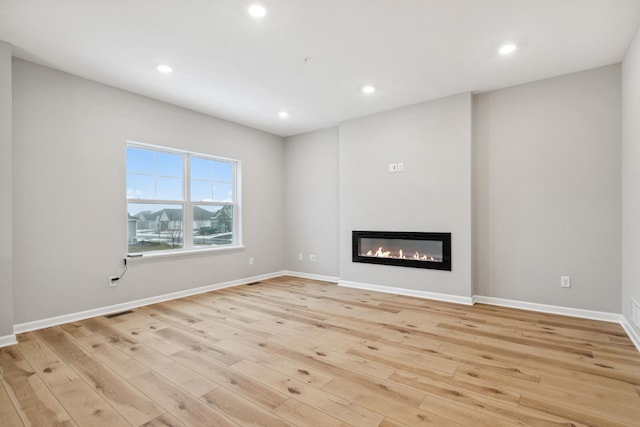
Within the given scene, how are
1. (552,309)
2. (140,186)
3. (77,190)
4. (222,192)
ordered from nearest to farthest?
1. (77,190)
2. (552,309)
3. (140,186)
4. (222,192)

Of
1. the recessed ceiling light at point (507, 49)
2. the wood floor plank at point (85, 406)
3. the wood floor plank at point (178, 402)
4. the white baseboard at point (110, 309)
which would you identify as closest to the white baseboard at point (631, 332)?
the recessed ceiling light at point (507, 49)

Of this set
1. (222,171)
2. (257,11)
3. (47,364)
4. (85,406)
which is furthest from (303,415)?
(222,171)

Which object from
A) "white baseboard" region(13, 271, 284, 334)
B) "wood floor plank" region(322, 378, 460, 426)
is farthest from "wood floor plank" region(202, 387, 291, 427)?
"white baseboard" region(13, 271, 284, 334)

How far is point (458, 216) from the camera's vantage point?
3943 mm

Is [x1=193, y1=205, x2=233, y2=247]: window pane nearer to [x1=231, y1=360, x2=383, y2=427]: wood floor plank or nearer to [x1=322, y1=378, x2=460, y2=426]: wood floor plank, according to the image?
[x1=231, y1=360, x2=383, y2=427]: wood floor plank

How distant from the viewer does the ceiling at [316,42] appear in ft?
7.54

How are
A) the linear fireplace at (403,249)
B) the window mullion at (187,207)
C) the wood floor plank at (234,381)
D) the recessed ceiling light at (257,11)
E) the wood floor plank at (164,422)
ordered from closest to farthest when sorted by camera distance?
the wood floor plank at (164,422), the wood floor plank at (234,381), the recessed ceiling light at (257,11), the linear fireplace at (403,249), the window mullion at (187,207)

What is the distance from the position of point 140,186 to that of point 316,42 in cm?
288

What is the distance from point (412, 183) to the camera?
4.30 meters

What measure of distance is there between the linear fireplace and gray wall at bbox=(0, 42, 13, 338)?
393 cm

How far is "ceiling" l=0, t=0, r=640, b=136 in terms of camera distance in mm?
2297

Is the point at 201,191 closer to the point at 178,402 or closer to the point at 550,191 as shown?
the point at 178,402

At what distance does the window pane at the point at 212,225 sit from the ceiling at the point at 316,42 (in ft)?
5.65

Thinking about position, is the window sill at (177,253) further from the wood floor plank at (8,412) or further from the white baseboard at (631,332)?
the white baseboard at (631,332)
